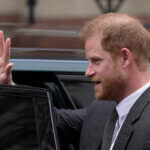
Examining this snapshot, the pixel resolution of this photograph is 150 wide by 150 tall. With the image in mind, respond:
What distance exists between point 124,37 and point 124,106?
30 cm

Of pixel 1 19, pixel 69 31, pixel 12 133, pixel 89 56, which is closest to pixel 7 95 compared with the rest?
pixel 12 133

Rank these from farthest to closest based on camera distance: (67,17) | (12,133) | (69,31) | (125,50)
Result: (67,17), (69,31), (125,50), (12,133)

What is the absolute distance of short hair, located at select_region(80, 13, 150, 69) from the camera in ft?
9.56

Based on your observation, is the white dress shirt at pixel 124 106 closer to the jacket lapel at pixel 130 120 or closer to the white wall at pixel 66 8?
the jacket lapel at pixel 130 120

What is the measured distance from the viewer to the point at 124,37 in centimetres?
291

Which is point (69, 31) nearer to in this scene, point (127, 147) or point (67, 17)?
point (127, 147)

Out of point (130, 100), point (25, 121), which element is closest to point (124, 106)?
point (130, 100)

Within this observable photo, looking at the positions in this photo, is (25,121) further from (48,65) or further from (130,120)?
(48,65)

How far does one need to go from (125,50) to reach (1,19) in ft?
48.2

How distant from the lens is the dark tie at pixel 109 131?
9.64ft

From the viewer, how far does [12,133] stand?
272 centimetres

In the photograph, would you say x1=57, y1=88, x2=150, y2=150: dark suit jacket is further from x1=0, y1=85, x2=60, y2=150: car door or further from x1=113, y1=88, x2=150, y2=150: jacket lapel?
x1=0, y1=85, x2=60, y2=150: car door

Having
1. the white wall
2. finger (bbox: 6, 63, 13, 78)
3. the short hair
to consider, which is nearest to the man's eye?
the short hair

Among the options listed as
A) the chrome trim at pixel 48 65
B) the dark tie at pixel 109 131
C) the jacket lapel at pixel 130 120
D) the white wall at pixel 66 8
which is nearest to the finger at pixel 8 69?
the chrome trim at pixel 48 65
